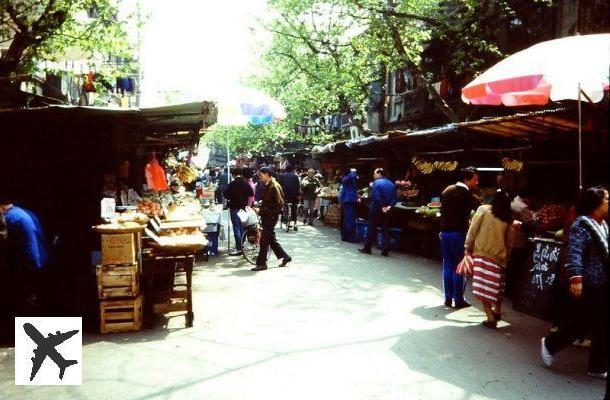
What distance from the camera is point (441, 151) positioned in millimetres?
14375

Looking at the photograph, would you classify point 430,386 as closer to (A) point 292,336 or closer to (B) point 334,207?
(A) point 292,336

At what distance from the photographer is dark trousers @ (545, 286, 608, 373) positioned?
16.9ft

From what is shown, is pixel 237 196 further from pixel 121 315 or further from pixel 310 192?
pixel 310 192

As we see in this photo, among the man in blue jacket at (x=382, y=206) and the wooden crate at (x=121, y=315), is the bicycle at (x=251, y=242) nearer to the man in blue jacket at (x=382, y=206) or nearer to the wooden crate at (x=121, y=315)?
the man in blue jacket at (x=382, y=206)

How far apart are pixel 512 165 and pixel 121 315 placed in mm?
8273

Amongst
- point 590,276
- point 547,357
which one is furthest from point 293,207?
point 590,276

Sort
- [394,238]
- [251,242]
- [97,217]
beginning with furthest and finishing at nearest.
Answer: [394,238] → [251,242] → [97,217]

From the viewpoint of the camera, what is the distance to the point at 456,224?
8.00 meters

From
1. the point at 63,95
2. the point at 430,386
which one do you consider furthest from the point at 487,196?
the point at 63,95

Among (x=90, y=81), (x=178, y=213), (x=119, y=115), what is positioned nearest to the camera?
(x=119, y=115)

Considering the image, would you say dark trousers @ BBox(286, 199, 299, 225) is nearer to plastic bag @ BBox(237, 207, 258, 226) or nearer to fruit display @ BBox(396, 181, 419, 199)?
fruit display @ BBox(396, 181, 419, 199)

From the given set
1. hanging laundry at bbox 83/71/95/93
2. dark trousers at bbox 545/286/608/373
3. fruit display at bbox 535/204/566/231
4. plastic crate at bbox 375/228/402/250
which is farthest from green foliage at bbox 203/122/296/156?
dark trousers at bbox 545/286/608/373

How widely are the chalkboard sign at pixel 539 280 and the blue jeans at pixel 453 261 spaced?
44.4 inches

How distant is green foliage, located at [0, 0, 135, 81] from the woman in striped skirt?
8.32 meters
